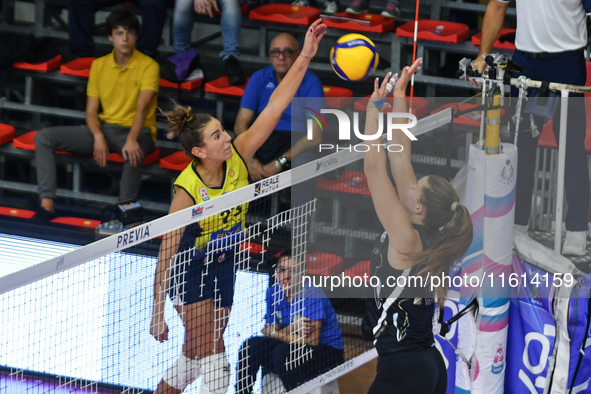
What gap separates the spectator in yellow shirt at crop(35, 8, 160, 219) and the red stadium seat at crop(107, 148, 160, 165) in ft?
0.16

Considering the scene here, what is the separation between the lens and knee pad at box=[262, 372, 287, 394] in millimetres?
4113

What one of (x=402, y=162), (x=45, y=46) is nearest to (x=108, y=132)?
A: (x=45, y=46)

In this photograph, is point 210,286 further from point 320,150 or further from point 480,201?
point 320,150

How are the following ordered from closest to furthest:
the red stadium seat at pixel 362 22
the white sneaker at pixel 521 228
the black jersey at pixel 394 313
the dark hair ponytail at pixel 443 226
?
the dark hair ponytail at pixel 443 226, the black jersey at pixel 394 313, the white sneaker at pixel 521 228, the red stadium seat at pixel 362 22

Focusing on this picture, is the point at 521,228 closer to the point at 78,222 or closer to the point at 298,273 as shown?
the point at 298,273

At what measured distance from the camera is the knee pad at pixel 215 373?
3.91 metres

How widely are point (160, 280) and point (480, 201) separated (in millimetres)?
1603

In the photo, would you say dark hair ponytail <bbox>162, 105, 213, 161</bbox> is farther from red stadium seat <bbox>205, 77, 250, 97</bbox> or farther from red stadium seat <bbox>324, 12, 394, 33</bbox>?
red stadium seat <bbox>324, 12, 394, 33</bbox>

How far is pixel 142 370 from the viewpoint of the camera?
4.05 meters

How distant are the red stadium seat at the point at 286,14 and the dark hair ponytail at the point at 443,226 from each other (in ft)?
11.3

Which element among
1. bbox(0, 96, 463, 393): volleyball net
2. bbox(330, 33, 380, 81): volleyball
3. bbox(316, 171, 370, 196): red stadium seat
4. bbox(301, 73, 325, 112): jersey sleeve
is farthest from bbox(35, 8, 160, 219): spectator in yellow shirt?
bbox(316, 171, 370, 196): red stadium seat

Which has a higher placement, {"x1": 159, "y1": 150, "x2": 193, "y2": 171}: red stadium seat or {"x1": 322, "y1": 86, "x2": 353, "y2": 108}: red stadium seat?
{"x1": 322, "y1": 86, "x2": 353, "y2": 108}: red stadium seat

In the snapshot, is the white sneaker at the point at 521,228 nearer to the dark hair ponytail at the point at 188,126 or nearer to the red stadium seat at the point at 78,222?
the dark hair ponytail at the point at 188,126

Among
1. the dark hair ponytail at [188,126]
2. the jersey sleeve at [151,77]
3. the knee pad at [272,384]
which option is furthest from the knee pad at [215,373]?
the jersey sleeve at [151,77]
